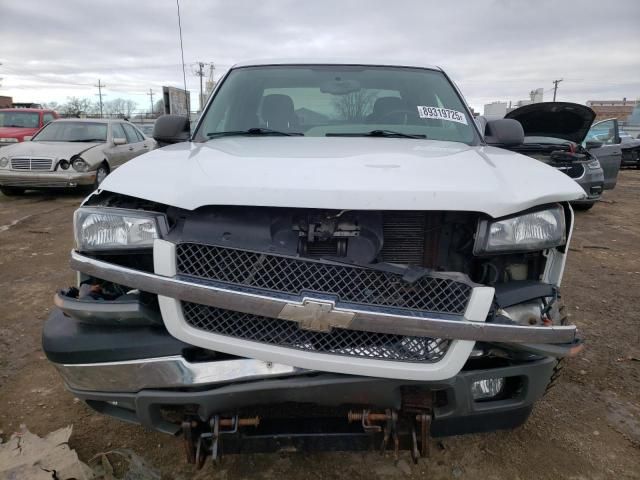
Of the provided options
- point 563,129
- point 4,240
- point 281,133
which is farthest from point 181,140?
point 563,129

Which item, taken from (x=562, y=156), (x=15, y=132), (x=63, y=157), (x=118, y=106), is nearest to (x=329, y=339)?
(x=562, y=156)

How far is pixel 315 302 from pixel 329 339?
19cm

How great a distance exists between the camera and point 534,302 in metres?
1.72

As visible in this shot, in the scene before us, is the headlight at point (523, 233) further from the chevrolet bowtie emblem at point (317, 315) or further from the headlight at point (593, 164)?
the headlight at point (593, 164)

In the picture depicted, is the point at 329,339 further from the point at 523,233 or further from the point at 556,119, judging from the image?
the point at 556,119

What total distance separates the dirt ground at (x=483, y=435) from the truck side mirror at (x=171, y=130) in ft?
5.26

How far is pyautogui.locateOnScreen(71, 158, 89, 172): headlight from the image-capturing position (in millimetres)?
8828

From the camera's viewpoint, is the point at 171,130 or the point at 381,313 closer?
the point at 381,313

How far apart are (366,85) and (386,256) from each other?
171cm

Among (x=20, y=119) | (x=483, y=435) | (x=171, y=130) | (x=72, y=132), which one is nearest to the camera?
(x=483, y=435)

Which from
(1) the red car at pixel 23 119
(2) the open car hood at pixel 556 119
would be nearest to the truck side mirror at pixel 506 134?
(2) the open car hood at pixel 556 119

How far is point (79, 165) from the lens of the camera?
885 cm

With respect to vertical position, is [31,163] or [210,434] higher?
[31,163]

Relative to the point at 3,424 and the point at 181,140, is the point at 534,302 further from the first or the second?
the point at 3,424
